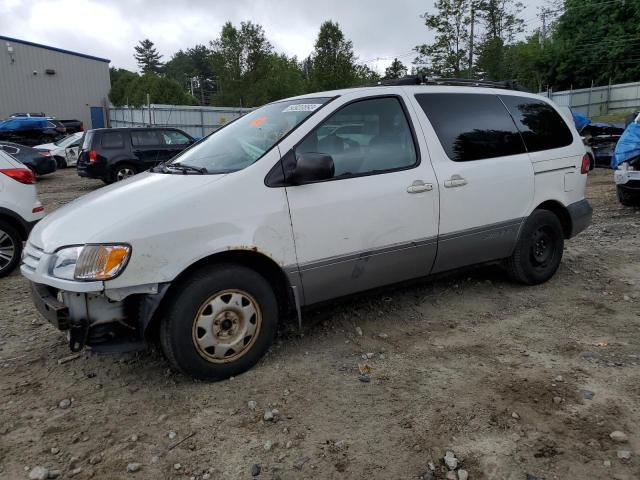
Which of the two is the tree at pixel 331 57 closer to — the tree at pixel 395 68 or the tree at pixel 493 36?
the tree at pixel 493 36

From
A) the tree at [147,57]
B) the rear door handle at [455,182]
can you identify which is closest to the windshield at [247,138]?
the rear door handle at [455,182]

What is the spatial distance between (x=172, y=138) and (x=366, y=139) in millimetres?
11646

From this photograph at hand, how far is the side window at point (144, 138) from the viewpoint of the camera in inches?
545

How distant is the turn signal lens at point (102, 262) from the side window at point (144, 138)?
11.8 m

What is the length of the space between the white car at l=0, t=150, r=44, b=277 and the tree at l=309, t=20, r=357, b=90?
28.8 m

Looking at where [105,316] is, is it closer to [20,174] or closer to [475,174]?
[475,174]

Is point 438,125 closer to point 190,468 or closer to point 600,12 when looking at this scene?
point 190,468

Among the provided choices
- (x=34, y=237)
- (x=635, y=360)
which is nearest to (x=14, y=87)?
(x=34, y=237)

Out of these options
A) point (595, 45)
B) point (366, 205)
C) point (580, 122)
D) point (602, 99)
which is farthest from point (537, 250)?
point (595, 45)

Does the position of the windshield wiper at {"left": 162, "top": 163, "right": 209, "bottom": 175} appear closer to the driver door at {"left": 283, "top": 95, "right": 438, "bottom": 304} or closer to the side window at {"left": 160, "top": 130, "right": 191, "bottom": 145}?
the driver door at {"left": 283, "top": 95, "right": 438, "bottom": 304}

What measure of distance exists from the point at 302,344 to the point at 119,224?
157 centimetres

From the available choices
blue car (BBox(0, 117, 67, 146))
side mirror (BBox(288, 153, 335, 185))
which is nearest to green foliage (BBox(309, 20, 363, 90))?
blue car (BBox(0, 117, 67, 146))

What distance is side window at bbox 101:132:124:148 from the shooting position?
44.3ft

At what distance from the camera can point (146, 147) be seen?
45.6ft
